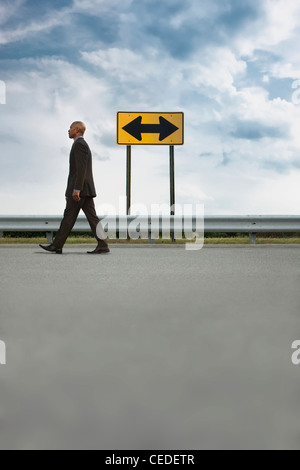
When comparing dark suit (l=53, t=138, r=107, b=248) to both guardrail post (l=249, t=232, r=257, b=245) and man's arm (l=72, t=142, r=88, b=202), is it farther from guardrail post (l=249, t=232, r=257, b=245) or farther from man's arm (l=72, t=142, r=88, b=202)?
guardrail post (l=249, t=232, r=257, b=245)

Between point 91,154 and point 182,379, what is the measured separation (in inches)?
349

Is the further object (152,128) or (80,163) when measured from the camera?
(152,128)

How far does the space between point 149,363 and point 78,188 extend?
8020 millimetres

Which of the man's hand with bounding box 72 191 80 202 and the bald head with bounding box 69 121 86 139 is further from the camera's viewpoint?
the bald head with bounding box 69 121 86 139

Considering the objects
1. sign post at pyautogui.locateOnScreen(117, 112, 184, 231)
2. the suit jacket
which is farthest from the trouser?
sign post at pyautogui.locateOnScreen(117, 112, 184, 231)

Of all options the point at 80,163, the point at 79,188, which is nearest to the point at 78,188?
the point at 79,188

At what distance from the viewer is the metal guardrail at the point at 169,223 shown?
53.2 ft

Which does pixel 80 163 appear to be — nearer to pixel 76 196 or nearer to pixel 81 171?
pixel 81 171

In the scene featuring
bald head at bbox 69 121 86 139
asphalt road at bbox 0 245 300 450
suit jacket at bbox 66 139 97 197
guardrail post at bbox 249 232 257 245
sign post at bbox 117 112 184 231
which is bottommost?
asphalt road at bbox 0 245 300 450

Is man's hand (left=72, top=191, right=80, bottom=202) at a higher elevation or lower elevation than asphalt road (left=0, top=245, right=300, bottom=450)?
higher

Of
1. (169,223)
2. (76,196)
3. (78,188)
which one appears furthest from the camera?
(169,223)

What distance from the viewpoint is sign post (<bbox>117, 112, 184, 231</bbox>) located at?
18.7 metres

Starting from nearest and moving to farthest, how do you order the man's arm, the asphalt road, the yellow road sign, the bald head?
the asphalt road
the man's arm
the bald head
the yellow road sign

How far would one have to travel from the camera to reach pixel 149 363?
4410mm
